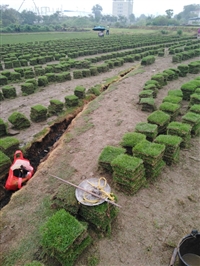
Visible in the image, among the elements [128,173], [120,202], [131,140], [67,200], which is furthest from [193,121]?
[67,200]

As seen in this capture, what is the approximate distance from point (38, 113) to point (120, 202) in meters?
6.92

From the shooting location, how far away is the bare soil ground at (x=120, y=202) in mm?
5145

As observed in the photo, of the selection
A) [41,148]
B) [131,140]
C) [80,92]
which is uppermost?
A: [131,140]

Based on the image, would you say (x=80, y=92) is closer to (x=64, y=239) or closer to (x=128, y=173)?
(x=128, y=173)

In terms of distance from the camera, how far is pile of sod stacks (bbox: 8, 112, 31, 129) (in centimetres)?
1082

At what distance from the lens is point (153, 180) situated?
276 inches

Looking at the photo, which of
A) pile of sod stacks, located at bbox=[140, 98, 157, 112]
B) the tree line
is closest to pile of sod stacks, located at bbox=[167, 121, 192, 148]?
pile of sod stacks, located at bbox=[140, 98, 157, 112]

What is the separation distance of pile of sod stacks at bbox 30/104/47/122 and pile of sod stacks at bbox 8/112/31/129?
55 cm

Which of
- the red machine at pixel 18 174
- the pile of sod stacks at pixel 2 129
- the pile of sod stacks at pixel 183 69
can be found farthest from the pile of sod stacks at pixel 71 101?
the pile of sod stacks at pixel 183 69

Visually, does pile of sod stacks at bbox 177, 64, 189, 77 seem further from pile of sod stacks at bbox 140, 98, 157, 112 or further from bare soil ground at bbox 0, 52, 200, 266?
bare soil ground at bbox 0, 52, 200, 266

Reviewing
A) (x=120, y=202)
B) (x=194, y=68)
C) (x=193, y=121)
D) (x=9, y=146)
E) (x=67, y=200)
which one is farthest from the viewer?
(x=194, y=68)

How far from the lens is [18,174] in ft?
25.4

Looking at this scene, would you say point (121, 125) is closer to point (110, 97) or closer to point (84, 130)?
point (84, 130)

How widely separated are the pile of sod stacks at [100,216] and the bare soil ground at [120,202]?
0.24 m
